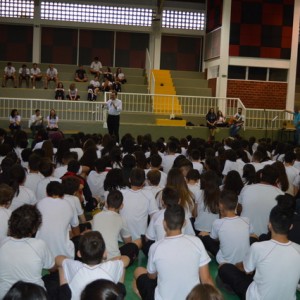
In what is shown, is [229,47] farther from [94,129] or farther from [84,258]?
[84,258]

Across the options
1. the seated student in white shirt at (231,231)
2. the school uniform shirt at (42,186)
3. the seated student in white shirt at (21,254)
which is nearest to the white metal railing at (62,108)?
the school uniform shirt at (42,186)

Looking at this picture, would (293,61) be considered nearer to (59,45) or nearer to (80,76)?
(80,76)

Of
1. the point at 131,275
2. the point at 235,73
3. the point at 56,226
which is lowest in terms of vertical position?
the point at 131,275

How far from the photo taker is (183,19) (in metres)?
21.6

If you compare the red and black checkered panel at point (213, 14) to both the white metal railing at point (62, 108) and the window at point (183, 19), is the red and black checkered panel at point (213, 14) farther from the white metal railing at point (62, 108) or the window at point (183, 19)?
the white metal railing at point (62, 108)

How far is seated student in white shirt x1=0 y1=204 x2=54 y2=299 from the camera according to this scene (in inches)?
137

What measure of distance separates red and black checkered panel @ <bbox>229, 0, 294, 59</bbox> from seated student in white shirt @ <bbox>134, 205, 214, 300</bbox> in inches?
639

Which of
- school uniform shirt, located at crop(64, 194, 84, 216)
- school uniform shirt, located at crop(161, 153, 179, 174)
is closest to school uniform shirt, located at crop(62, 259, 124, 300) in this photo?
school uniform shirt, located at crop(64, 194, 84, 216)

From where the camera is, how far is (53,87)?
19172 millimetres

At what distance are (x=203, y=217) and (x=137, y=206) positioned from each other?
814 millimetres

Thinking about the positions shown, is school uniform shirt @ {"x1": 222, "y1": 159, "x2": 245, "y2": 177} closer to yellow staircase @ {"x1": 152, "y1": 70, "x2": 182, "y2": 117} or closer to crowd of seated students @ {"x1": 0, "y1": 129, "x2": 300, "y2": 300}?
crowd of seated students @ {"x1": 0, "y1": 129, "x2": 300, "y2": 300}

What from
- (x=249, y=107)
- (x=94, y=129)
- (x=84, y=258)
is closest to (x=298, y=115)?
(x=249, y=107)

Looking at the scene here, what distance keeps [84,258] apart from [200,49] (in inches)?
774

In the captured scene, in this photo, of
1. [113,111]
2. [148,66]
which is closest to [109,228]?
[113,111]
